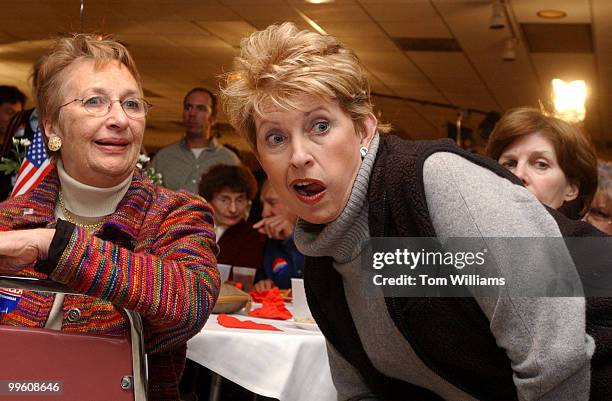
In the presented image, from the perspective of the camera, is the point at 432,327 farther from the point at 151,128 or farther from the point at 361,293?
the point at 151,128

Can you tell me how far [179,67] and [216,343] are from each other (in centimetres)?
937

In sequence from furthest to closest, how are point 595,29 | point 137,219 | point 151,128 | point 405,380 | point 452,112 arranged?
point 151,128, point 452,112, point 595,29, point 137,219, point 405,380

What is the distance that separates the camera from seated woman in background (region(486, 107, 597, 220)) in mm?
2768

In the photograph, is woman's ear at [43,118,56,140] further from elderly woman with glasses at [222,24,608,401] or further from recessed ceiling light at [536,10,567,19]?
recessed ceiling light at [536,10,567,19]

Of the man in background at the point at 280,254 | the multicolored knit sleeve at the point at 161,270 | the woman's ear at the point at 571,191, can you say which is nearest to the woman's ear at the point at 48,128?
the multicolored knit sleeve at the point at 161,270

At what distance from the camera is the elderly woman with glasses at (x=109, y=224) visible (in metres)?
1.71

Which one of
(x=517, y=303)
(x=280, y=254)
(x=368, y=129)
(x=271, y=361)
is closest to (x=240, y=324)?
(x=271, y=361)

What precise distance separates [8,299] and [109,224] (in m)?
0.26

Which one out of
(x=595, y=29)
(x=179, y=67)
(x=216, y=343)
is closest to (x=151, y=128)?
(x=179, y=67)

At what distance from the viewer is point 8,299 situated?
75.6 inches

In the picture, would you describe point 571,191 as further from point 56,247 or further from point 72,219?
point 56,247

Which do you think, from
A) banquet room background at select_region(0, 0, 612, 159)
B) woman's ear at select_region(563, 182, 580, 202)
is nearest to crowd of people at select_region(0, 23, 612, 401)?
woman's ear at select_region(563, 182, 580, 202)

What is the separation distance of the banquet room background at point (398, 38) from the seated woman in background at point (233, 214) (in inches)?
73.9

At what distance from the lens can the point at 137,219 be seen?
6.66ft
